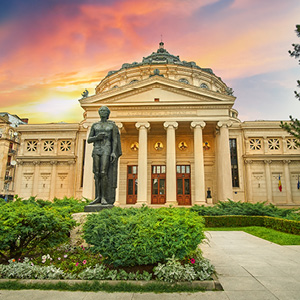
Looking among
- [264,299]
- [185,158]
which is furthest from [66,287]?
[185,158]

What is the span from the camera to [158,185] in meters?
32.7

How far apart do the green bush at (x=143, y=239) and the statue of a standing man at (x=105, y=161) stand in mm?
2757

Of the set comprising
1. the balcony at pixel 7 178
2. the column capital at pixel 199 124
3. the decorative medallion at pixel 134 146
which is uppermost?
the column capital at pixel 199 124

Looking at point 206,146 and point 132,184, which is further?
point 206,146

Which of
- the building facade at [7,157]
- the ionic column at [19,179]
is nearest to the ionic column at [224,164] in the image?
the ionic column at [19,179]

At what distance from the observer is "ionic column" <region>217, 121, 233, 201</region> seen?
27156 mm

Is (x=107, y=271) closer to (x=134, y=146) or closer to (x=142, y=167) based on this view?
(x=142, y=167)

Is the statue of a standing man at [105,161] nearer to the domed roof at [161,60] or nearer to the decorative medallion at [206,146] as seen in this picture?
the decorative medallion at [206,146]

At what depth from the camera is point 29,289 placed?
4957 mm

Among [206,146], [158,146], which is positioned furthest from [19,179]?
[206,146]

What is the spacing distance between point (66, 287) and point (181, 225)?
9.07ft

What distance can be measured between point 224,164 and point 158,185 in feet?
31.3

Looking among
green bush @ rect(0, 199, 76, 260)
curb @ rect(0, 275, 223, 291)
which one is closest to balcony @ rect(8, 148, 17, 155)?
green bush @ rect(0, 199, 76, 260)

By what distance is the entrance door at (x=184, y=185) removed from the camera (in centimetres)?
3219
